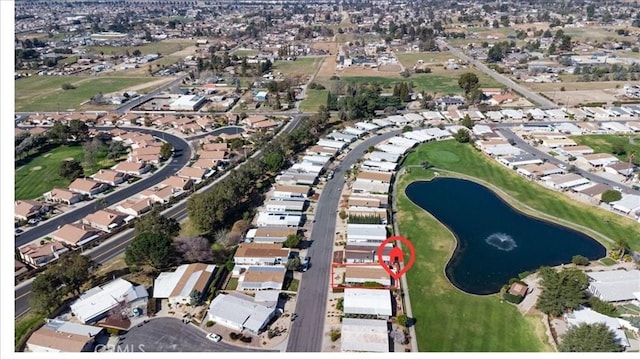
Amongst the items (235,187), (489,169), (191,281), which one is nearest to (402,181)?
(489,169)

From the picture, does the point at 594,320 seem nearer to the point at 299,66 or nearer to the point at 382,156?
the point at 382,156

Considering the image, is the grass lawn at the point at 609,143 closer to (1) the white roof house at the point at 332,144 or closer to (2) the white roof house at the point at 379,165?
(2) the white roof house at the point at 379,165

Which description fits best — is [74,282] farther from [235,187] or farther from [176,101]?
[176,101]

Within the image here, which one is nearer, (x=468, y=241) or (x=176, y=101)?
(x=468, y=241)

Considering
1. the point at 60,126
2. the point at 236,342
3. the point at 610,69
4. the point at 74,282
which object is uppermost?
the point at 610,69

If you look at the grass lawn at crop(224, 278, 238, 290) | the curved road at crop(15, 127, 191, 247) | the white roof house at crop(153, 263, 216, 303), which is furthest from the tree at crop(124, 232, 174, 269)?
the curved road at crop(15, 127, 191, 247)

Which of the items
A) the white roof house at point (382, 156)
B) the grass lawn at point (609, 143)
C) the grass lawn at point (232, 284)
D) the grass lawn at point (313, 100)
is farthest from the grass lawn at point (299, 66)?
the grass lawn at point (232, 284)

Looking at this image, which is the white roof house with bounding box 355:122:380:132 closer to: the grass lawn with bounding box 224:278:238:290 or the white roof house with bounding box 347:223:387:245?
the white roof house with bounding box 347:223:387:245
